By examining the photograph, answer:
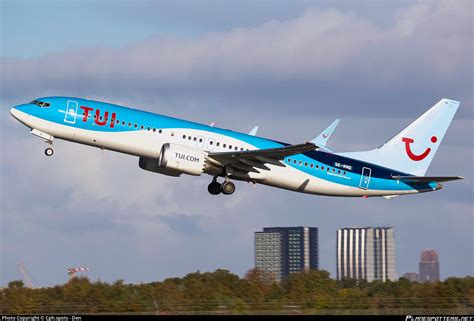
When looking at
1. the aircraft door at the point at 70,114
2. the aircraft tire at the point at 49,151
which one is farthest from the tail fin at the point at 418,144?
the aircraft tire at the point at 49,151

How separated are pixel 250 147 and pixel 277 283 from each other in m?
8.87

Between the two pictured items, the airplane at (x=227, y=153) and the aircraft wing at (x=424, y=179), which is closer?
the airplane at (x=227, y=153)

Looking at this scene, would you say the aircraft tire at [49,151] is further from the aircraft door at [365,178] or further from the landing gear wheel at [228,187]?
the aircraft door at [365,178]

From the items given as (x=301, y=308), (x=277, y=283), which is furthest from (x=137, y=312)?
(x=277, y=283)

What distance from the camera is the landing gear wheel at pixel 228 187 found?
197 feet

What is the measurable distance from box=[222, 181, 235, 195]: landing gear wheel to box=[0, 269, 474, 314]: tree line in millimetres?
5780

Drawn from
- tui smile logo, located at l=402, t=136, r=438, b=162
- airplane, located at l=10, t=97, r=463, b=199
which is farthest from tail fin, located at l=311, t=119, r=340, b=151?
tui smile logo, located at l=402, t=136, r=438, b=162

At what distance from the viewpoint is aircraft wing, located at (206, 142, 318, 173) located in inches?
2210

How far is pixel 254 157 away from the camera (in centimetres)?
5766

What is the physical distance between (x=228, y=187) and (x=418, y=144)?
48.8 feet

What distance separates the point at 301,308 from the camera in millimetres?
41219

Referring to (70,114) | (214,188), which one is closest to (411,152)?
(214,188)

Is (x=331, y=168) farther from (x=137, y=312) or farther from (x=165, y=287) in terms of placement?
(x=137, y=312)

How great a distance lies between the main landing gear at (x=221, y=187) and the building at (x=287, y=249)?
354ft
